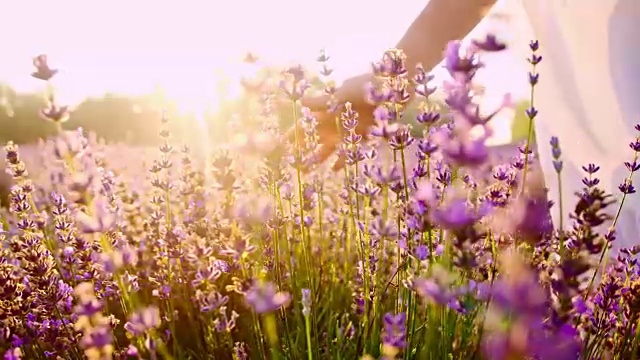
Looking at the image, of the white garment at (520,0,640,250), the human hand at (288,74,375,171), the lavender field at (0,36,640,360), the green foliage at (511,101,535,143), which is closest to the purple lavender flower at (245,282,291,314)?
the lavender field at (0,36,640,360)

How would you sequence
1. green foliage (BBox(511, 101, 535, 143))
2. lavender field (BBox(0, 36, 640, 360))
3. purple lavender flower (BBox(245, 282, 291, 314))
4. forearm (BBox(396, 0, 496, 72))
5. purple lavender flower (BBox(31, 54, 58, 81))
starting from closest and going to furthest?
lavender field (BBox(0, 36, 640, 360)) < purple lavender flower (BBox(245, 282, 291, 314)) < purple lavender flower (BBox(31, 54, 58, 81)) < green foliage (BBox(511, 101, 535, 143)) < forearm (BBox(396, 0, 496, 72))

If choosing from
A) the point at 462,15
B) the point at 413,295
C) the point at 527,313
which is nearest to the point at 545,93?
the point at 462,15

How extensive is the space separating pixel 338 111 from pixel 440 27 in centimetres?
75

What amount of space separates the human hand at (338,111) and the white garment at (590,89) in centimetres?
76

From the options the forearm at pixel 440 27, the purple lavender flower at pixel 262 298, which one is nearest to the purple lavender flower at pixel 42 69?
the purple lavender flower at pixel 262 298

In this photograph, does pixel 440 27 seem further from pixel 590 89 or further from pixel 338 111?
pixel 338 111

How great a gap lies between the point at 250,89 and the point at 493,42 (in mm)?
617

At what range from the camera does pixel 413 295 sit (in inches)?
61.3

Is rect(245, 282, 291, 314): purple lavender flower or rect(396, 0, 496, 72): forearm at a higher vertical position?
rect(396, 0, 496, 72): forearm

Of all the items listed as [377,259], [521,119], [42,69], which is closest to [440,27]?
[377,259]

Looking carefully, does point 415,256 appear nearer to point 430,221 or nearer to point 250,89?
point 430,221

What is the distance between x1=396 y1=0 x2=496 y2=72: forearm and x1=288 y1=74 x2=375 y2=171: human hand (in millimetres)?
331

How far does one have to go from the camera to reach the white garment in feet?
7.07

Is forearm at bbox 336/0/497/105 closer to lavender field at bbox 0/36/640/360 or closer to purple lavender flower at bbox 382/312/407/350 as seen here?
lavender field at bbox 0/36/640/360
